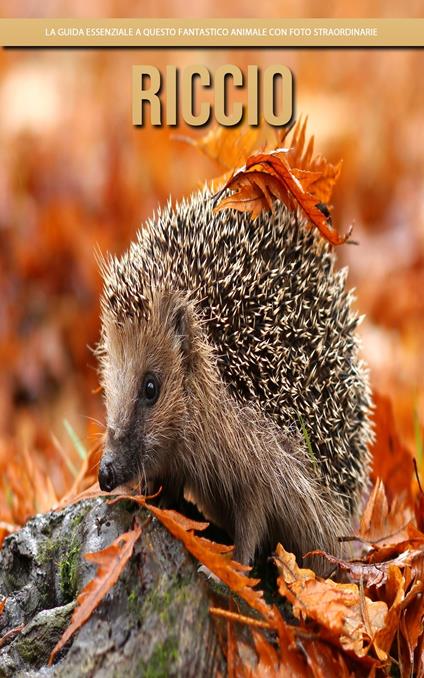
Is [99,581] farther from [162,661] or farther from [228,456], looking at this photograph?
[228,456]

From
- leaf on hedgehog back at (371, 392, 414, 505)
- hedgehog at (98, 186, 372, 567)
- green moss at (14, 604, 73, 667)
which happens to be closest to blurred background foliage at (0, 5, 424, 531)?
leaf on hedgehog back at (371, 392, 414, 505)

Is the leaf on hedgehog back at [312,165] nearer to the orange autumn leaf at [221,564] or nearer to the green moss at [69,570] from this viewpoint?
the orange autumn leaf at [221,564]

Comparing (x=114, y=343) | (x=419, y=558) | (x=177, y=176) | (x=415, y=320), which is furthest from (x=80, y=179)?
(x=419, y=558)

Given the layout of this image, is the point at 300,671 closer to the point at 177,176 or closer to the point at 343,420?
A: the point at 343,420

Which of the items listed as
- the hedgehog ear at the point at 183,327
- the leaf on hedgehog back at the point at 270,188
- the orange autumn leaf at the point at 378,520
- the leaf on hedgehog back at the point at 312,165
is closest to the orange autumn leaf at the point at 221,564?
the hedgehog ear at the point at 183,327

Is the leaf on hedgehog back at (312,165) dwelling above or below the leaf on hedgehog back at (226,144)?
below

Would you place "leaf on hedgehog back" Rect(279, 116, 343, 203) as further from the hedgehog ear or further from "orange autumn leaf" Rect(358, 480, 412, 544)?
"orange autumn leaf" Rect(358, 480, 412, 544)

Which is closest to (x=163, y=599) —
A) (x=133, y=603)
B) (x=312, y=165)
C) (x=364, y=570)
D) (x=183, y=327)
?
(x=133, y=603)
